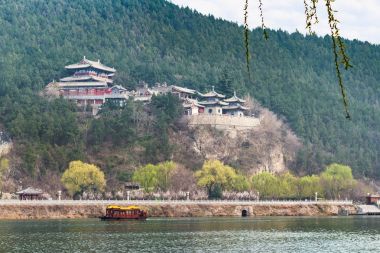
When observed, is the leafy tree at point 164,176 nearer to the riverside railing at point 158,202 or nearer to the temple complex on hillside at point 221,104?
the riverside railing at point 158,202

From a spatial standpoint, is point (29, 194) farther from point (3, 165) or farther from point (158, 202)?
point (158, 202)

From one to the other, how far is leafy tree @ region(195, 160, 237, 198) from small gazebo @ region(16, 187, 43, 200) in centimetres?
2813

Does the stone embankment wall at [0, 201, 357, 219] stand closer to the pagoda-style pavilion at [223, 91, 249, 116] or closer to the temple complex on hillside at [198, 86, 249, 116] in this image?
the pagoda-style pavilion at [223, 91, 249, 116]

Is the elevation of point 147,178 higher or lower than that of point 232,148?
lower

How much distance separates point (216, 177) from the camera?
133625 millimetres

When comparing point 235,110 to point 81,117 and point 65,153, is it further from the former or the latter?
point 65,153

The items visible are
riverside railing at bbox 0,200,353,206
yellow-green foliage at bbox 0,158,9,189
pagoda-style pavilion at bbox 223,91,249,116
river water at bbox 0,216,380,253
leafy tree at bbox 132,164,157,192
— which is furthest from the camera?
pagoda-style pavilion at bbox 223,91,249,116

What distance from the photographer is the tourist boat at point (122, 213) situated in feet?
362

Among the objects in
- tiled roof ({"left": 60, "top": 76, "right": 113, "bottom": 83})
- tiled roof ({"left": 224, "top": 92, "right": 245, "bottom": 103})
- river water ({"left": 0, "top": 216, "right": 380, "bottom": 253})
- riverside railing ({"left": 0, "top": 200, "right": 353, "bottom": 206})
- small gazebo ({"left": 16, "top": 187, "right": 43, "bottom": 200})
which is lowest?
river water ({"left": 0, "top": 216, "right": 380, "bottom": 253})

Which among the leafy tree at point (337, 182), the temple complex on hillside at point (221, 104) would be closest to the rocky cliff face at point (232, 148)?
the temple complex on hillside at point (221, 104)

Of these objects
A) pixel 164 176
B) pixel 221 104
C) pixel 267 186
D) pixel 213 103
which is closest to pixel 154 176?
pixel 164 176

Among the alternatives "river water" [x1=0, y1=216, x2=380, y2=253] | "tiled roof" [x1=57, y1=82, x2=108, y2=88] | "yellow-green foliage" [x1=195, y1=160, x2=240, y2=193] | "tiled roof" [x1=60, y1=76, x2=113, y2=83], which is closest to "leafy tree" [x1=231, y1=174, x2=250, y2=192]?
"yellow-green foliage" [x1=195, y1=160, x2=240, y2=193]

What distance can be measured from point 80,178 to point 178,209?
1644 centimetres

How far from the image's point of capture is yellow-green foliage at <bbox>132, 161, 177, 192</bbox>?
432 feet
